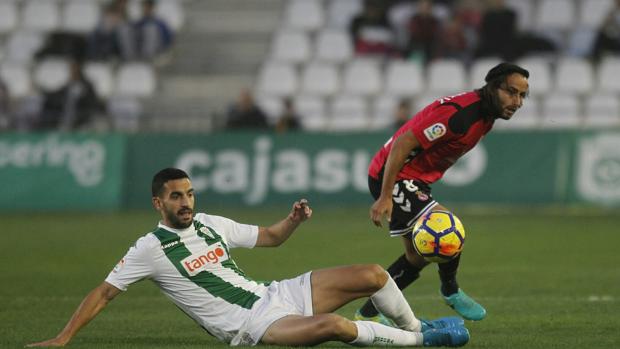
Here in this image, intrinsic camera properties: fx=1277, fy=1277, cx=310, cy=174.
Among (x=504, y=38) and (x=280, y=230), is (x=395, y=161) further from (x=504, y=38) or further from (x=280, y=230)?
(x=504, y=38)

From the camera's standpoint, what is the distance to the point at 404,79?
23703 millimetres

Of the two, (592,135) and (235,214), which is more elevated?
(592,135)

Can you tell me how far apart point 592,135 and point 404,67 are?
4630 millimetres

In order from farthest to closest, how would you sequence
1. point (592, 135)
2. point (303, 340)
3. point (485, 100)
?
point (592, 135) → point (485, 100) → point (303, 340)

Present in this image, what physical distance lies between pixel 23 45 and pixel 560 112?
11.3 m

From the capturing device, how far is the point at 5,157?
21531 mm

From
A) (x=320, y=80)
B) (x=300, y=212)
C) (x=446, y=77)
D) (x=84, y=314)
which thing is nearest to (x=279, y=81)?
(x=320, y=80)

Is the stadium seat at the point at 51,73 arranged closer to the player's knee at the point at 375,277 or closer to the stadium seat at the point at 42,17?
the stadium seat at the point at 42,17

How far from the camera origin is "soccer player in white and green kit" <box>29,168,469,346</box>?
321 inches

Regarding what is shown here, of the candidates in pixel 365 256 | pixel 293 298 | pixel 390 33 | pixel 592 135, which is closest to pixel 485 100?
pixel 293 298

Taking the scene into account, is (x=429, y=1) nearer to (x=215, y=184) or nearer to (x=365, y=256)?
(x=215, y=184)

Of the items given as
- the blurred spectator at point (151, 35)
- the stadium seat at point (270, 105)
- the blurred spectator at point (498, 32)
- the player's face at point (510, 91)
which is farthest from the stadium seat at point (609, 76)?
the player's face at point (510, 91)

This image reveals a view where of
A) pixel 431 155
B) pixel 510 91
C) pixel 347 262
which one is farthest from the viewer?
pixel 347 262

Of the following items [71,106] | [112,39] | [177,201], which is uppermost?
[112,39]
